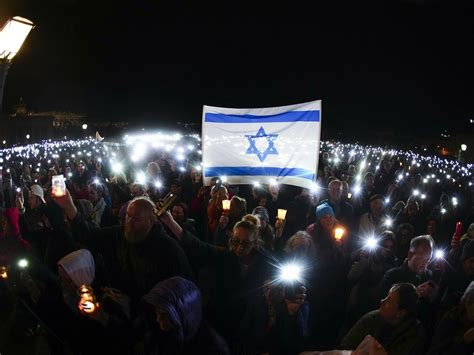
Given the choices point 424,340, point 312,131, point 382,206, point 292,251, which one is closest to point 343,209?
point 382,206

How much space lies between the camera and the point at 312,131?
636cm

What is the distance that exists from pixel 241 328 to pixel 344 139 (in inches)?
2407

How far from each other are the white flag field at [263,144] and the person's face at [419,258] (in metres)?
2.13

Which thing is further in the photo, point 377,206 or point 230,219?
point 377,206

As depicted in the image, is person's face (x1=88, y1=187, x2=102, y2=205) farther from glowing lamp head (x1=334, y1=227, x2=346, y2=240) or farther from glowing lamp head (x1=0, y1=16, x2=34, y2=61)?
glowing lamp head (x1=334, y1=227, x2=346, y2=240)

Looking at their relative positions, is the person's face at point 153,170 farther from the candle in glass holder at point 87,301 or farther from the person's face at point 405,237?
the candle in glass holder at point 87,301

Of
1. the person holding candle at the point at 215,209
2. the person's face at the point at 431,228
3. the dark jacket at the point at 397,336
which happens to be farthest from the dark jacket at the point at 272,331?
the person's face at the point at 431,228

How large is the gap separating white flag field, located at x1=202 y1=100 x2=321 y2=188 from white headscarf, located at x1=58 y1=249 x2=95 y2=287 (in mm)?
3807

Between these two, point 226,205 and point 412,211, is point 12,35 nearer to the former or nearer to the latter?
point 226,205

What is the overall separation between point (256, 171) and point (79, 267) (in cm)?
400

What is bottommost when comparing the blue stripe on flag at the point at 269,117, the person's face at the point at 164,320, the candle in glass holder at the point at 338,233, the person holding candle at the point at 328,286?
the person holding candle at the point at 328,286

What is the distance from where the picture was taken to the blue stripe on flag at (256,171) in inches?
250

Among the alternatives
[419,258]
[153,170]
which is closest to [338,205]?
[419,258]

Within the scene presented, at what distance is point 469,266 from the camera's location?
4648 mm
